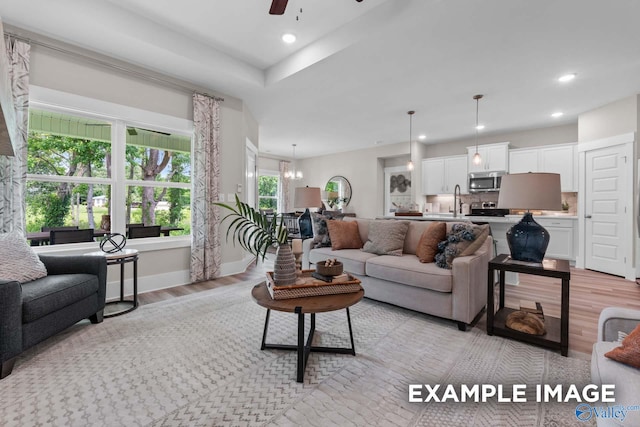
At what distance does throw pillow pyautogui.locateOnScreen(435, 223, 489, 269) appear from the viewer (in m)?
2.51

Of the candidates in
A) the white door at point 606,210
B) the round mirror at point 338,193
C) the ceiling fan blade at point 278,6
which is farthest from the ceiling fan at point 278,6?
the round mirror at point 338,193

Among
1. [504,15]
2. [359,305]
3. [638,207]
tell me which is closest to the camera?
[504,15]

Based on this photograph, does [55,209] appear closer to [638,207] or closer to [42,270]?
[42,270]

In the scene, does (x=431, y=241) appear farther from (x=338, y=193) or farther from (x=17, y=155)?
(x=338, y=193)

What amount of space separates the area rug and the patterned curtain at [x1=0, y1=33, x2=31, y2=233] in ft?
3.93

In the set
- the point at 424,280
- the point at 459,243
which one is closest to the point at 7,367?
the point at 424,280

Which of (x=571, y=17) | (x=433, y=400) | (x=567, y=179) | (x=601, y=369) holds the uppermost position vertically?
(x=571, y=17)

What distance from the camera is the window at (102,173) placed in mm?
2887

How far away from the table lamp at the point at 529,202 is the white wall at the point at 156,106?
345cm

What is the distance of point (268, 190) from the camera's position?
29.4 feet

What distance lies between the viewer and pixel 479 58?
308 centimetres

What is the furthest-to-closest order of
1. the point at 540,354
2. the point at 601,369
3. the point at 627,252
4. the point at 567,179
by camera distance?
the point at 567,179, the point at 627,252, the point at 540,354, the point at 601,369

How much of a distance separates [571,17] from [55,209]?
5.24 m

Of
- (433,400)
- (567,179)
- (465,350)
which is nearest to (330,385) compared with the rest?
(433,400)
